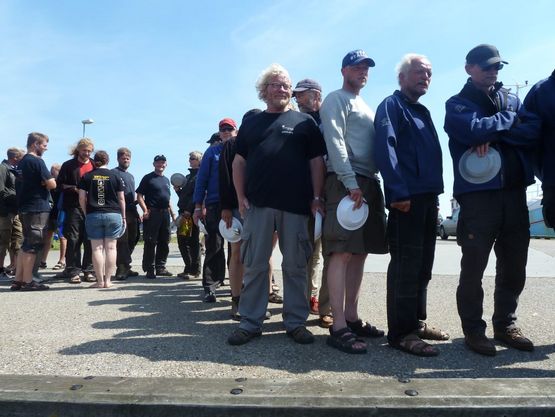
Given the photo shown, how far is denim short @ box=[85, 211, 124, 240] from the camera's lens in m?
6.39

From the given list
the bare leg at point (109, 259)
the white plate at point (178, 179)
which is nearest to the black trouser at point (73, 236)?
the bare leg at point (109, 259)

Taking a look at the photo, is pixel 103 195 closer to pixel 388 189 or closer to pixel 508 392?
pixel 388 189

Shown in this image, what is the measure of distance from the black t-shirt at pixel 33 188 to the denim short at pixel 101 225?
55 cm

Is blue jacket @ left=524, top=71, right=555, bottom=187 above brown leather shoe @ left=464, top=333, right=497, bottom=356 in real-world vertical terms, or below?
above

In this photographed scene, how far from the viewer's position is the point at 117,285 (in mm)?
6582

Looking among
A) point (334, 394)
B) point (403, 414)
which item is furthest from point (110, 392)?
point (403, 414)

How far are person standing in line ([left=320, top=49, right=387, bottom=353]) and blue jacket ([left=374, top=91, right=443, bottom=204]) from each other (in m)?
0.19

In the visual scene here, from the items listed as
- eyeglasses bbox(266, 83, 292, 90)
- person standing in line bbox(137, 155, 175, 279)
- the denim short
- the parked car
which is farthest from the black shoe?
the parked car

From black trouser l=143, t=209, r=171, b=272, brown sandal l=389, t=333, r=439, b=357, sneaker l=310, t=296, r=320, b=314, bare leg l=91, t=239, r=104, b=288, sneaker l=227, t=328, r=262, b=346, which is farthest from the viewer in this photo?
black trouser l=143, t=209, r=171, b=272

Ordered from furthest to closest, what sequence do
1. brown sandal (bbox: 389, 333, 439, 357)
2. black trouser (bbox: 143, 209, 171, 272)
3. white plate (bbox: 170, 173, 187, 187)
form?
white plate (bbox: 170, 173, 187, 187) < black trouser (bbox: 143, 209, 171, 272) < brown sandal (bbox: 389, 333, 439, 357)

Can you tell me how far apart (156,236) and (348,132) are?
16.8ft

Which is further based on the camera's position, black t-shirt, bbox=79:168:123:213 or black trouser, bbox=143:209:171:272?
black trouser, bbox=143:209:171:272

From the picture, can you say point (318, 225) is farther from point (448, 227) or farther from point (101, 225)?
point (448, 227)

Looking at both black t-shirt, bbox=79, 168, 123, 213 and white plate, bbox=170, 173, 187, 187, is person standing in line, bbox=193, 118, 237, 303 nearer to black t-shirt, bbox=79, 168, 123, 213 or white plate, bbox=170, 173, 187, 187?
black t-shirt, bbox=79, 168, 123, 213
